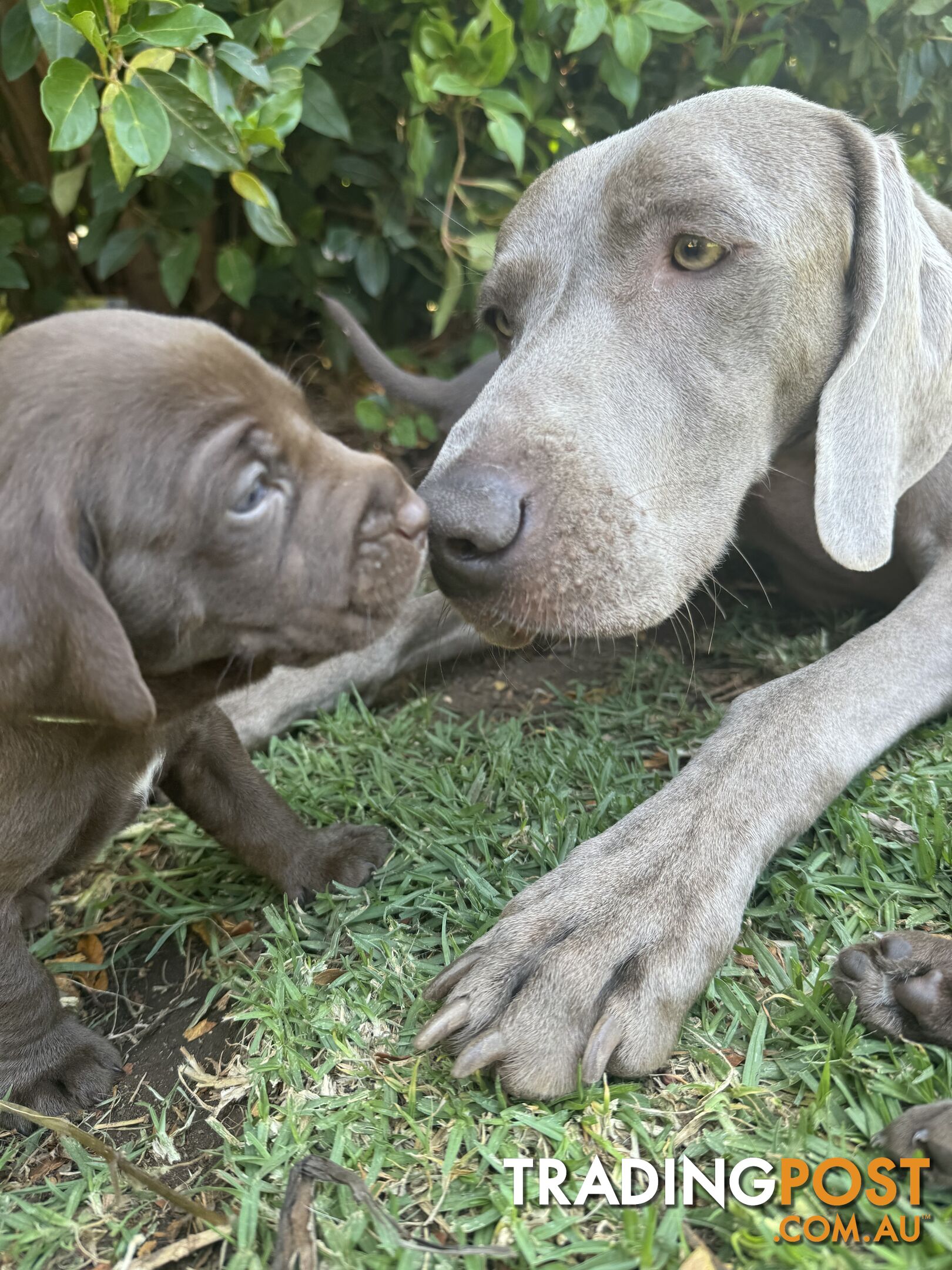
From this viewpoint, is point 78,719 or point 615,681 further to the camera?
point 615,681

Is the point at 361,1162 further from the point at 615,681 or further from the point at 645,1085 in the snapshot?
the point at 615,681

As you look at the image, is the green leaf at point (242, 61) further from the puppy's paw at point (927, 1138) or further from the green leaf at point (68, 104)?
the puppy's paw at point (927, 1138)

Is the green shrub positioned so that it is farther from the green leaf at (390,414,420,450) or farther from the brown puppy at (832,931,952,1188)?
the brown puppy at (832,931,952,1188)

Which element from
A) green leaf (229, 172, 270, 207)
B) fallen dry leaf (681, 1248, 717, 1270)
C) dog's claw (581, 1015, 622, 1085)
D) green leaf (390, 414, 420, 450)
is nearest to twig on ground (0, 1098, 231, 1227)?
dog's claw (581, 1015, 622, 1085)

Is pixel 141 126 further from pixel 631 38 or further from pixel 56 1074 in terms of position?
pixel 56 1074

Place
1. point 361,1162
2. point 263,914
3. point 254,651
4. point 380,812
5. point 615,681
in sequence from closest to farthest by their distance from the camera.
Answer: point 361,1162 → point 254,651 → point 263,914 → point 380,812 → point 615,681

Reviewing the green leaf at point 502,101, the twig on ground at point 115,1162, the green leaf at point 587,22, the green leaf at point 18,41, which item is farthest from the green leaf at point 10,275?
the twig on ground at point 115,1162

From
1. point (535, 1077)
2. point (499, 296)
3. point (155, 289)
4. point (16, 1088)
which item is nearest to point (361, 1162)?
point (535, 1077)
